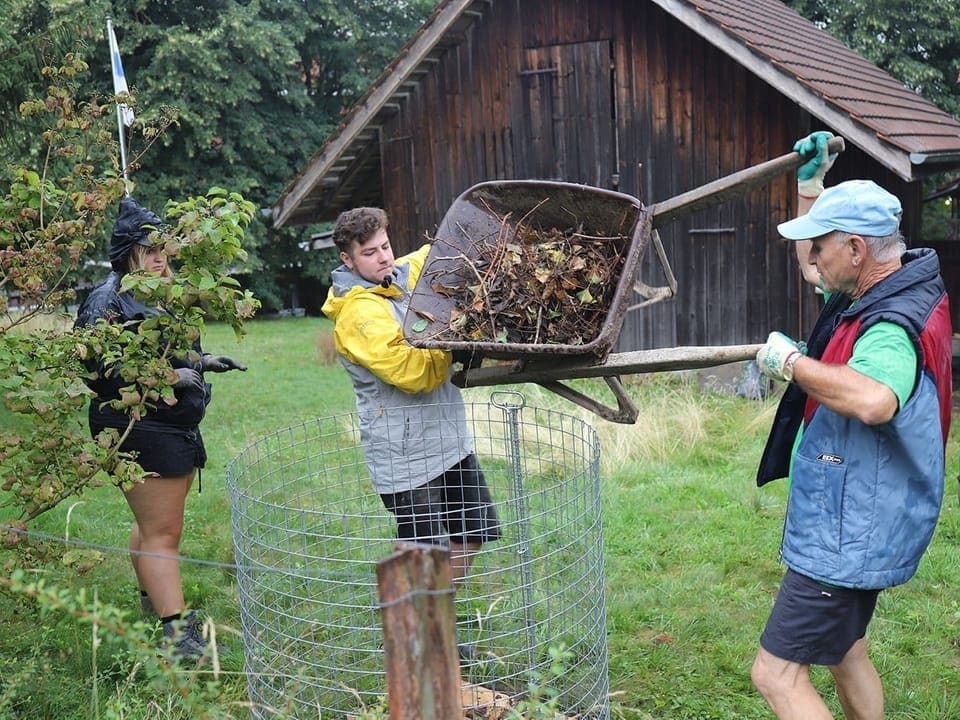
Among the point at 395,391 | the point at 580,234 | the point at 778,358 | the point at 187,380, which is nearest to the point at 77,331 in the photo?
the point at 187,380

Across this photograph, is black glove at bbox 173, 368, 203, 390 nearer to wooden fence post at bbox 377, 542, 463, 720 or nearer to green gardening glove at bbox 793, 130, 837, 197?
wooden fence post at bbox 377, 542, 463, 720

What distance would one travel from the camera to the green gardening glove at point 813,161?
2.94 m

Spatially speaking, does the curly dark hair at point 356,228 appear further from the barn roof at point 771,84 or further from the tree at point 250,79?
the tree at point 250,79

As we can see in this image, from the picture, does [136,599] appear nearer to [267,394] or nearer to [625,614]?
[625,614]

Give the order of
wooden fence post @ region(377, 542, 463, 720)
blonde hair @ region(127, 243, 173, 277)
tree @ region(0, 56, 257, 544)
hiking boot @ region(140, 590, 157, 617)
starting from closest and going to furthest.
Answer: wooden fence post @ region(377, 542, 463, 720)
tree @ region(0, 56, 257, 544)
blonde hair @ region(127, 243, 173, 277)
hiking boot @ region(140, 590, 157, 617)

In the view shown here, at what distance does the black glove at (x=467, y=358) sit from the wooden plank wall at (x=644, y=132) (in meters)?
6.19

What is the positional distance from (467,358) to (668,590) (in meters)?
1.93

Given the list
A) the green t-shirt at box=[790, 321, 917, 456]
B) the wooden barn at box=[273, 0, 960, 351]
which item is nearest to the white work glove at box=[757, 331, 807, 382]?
the green t-shirt at box=[790, 321, 917, 456]

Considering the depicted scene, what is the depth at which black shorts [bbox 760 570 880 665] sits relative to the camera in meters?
2.34

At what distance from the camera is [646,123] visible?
895 cm

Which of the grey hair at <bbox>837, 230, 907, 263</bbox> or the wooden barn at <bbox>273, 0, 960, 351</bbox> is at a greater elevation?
the wooden barn at <bbox>273, 0, 960, 351</bbox>

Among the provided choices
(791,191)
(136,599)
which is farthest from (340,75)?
(136,599)

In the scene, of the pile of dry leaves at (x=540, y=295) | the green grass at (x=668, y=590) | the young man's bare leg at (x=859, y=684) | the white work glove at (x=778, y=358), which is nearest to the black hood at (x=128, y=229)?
the green grass at (x=668, y=590)

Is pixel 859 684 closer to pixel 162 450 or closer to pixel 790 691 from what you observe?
pixel 790 691
